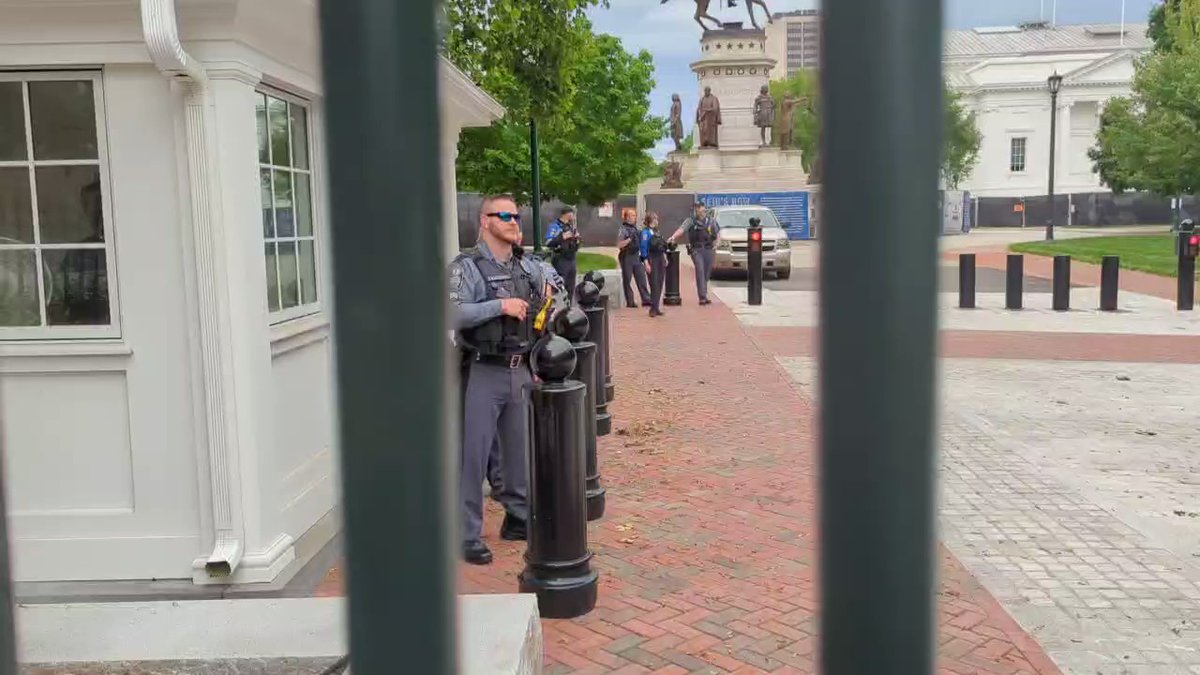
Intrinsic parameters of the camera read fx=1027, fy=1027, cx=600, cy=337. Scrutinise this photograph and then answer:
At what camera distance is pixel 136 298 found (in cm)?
465

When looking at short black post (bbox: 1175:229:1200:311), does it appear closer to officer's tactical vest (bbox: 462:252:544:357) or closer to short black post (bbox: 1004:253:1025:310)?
short black post (bbox: 1004:253:1025:310)

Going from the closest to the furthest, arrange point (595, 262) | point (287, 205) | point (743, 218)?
point (287, 205)
point (743, 218)
point (595, 262)

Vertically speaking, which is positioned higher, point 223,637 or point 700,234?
point 700,234

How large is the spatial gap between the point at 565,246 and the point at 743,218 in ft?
33.4

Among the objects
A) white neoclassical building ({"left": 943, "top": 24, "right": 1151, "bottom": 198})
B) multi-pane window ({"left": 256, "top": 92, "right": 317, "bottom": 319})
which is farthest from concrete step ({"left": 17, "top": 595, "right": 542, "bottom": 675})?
white neoclassical building ({"left": 943, "top": 24, "right": 1151, "bottom": 198})

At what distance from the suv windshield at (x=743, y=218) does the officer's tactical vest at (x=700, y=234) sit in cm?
579

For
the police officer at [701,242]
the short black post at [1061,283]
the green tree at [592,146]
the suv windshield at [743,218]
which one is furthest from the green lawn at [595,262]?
the short black post at [1061,283]

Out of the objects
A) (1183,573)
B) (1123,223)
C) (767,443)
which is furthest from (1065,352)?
(1123,223)

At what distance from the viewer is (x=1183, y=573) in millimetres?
5000

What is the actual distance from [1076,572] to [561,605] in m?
2.55

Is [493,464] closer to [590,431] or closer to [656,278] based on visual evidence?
[590,431]

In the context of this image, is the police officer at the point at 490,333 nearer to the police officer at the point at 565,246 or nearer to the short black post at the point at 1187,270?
the police officer at the point at 565,246

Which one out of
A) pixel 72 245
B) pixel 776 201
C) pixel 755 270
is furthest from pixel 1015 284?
pixel 776 201

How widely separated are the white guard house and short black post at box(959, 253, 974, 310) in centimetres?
1314
